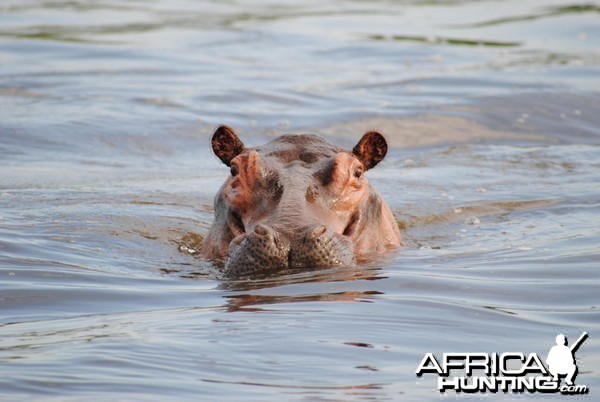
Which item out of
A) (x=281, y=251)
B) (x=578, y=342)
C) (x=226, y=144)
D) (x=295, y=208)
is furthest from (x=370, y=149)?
(x=578, y=342)

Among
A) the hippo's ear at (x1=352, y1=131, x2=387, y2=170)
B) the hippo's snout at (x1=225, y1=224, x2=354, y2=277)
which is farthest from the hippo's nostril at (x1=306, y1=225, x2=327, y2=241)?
the hippo's ear at (x1=352, y1=131, x2=387, y2=170)

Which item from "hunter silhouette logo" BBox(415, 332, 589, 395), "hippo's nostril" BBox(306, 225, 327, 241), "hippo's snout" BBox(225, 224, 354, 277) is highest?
"hippo's nostril" BBox(306, 225, 327, 241)

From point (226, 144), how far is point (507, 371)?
4128 millimetres

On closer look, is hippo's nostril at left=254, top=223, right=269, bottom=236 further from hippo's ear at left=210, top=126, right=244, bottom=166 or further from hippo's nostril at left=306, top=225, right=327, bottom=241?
hippo's ear at left=210, top=126, right=244, bottom=166

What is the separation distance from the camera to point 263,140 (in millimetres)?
16422

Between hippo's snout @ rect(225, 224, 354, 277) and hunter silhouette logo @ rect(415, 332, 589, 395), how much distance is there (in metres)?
2.02

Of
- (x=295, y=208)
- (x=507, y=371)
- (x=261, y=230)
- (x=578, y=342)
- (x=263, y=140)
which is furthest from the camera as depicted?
(x=263, y=140)

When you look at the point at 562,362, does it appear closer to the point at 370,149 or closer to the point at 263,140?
the point at 370,149

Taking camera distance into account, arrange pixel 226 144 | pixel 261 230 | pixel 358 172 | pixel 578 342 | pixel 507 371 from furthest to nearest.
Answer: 1. pixel 226 144
2. pixel 358 172
3. pixel 261 230
4. pixel 578 342
5. pixel 507 371

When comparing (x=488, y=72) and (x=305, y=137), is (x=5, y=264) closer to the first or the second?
(x=305, y=137)

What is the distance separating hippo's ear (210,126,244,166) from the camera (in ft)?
→ 30.9

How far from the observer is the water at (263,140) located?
20.0ft

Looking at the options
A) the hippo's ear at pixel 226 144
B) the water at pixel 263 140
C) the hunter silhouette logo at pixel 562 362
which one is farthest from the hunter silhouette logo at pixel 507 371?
the hippo's ear at pixel 226 144

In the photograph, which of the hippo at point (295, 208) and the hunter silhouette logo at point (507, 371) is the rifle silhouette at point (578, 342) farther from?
the hippo at point (295, 208)
